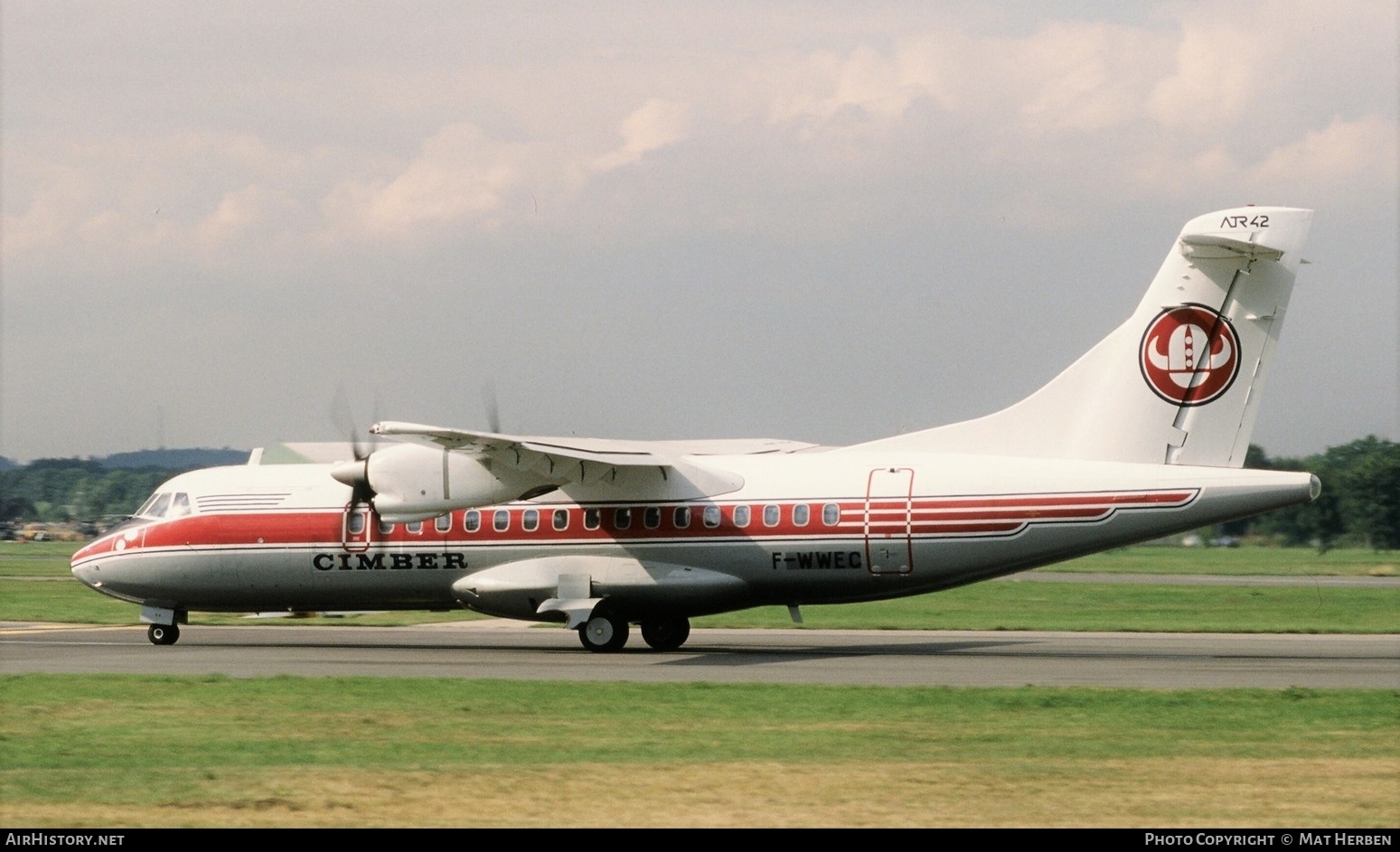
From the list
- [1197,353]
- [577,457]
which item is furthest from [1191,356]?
[577,457]

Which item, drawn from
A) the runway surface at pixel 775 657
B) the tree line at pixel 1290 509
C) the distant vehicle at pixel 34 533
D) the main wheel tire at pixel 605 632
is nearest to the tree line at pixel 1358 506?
the tree line at pixel 1290 509

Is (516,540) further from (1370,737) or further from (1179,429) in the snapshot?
(1370,737)

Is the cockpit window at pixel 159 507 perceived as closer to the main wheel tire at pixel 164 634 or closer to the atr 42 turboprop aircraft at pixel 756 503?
the atr 42 turboprop aircraft at pixel 756 503

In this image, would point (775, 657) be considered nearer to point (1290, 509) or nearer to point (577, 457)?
point (577, 457)

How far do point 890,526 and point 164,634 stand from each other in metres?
14.0

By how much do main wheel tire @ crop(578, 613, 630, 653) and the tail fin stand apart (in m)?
7.61

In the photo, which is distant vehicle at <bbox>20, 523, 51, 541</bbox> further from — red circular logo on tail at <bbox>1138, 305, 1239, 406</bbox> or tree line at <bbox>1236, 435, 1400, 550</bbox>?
red circular logo on tail at <bbox>1138, 305, 1239, 406</bbox>

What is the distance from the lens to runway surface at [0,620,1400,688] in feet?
71.5

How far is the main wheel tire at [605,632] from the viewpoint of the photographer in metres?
26.2

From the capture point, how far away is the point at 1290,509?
34.4 m

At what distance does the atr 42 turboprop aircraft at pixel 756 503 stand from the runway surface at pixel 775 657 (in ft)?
3.51
